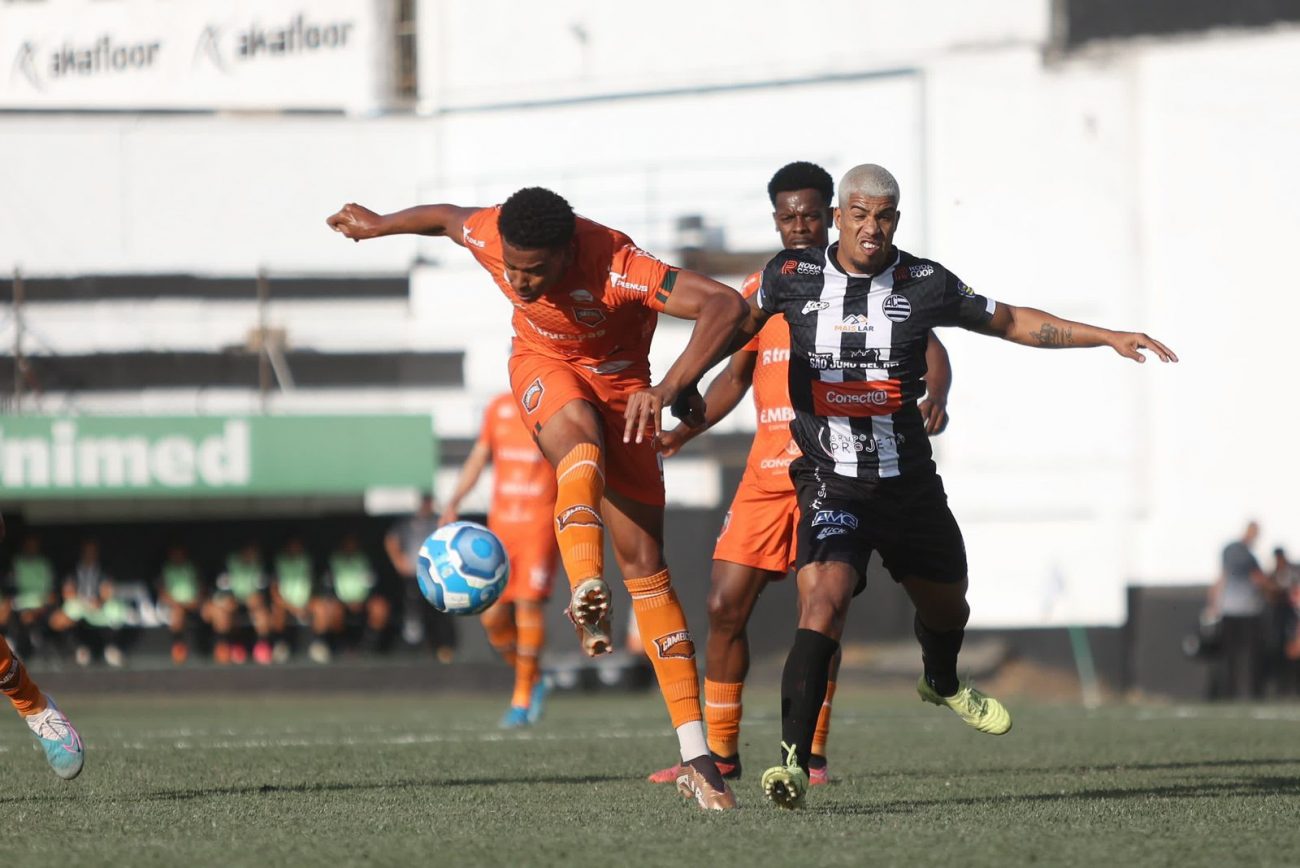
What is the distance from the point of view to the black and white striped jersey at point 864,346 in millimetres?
7023

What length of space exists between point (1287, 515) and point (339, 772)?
18169mm

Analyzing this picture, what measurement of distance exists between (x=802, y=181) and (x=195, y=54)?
2520 cm

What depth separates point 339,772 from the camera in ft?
27.8

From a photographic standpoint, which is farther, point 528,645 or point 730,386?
point 528,645

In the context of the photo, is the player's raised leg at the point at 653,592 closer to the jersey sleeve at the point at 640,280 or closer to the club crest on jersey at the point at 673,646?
the club crest on jersey at the point at 673,646

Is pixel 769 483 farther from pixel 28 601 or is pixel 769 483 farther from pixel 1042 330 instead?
pixel 28 601

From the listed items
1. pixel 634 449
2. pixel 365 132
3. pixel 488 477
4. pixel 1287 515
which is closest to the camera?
pixel 634 449

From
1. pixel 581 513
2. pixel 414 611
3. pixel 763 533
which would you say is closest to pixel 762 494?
pixel 763 533

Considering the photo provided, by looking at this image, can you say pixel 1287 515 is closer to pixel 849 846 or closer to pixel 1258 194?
pixel 1258 194

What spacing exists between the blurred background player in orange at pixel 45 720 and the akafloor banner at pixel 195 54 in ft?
79.1

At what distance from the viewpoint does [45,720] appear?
748cm

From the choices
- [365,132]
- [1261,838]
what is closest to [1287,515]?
[365,132]

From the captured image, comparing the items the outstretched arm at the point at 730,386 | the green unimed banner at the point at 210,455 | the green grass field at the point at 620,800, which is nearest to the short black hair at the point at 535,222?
the outstretched arm at the point at 730,386

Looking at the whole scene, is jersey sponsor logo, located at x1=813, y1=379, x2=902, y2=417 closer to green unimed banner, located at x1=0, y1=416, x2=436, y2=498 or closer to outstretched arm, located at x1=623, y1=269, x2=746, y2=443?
outstretched arm, located at x1=623, y1=269, x2=746, y2=443
